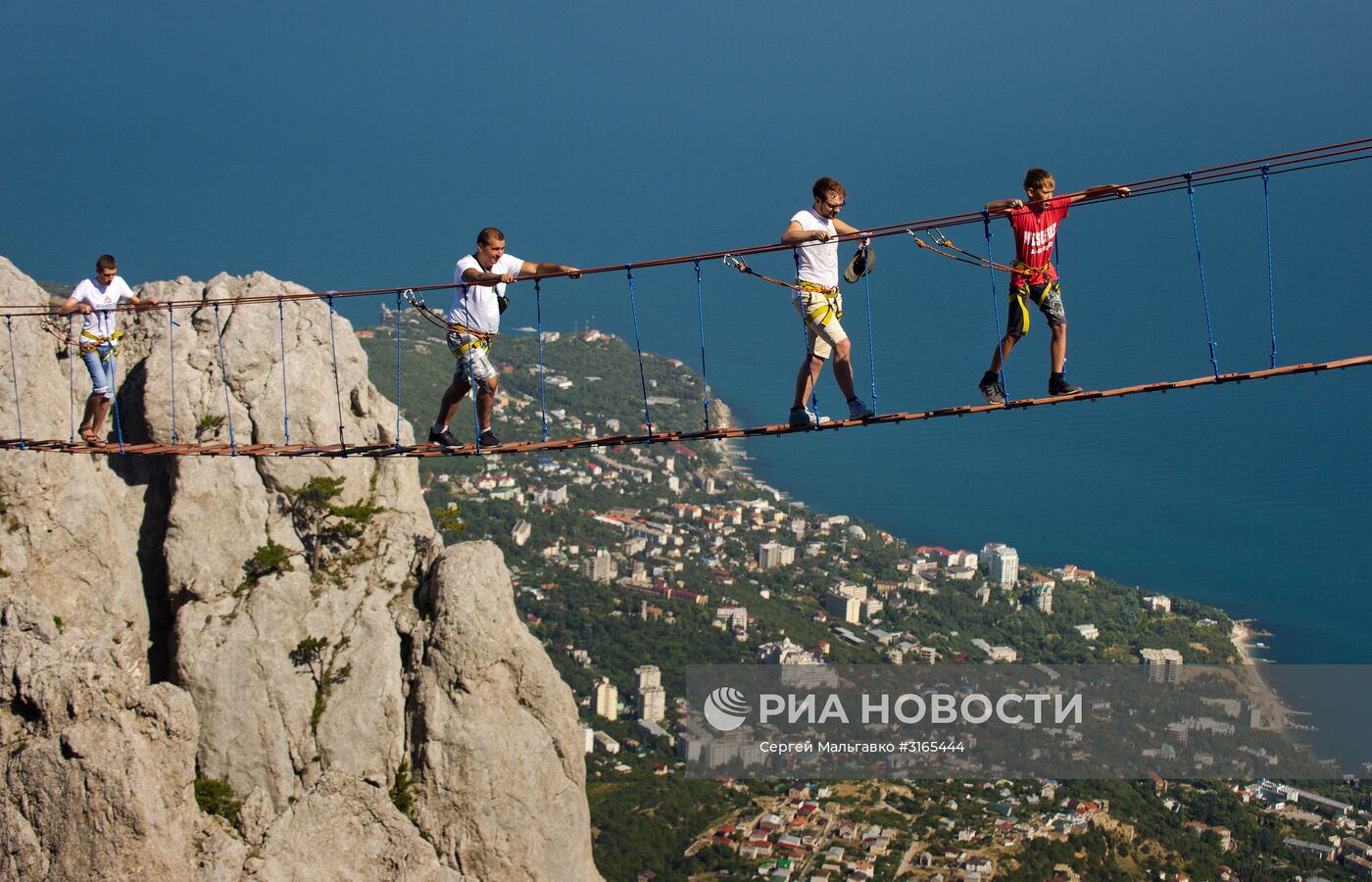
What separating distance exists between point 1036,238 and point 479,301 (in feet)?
14.9

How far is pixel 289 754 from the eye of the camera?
60.6 feet

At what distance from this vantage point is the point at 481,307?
40.5 feet

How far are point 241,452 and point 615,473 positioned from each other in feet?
152

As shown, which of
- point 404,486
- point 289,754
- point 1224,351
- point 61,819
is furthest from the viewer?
point 1224,351

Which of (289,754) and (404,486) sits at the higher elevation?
(404,486)

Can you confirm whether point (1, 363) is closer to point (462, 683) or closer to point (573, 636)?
point (462, 683)

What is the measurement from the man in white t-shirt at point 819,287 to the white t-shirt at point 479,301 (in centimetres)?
244

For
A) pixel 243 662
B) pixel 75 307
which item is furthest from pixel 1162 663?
pixel 75 307

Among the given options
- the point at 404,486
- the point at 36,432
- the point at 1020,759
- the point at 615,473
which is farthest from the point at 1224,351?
the point at 36,432

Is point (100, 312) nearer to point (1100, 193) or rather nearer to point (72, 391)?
point (72, 391)

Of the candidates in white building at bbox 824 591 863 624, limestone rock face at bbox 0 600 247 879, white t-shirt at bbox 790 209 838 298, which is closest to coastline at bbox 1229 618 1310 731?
white building at bbox 824 591 863 624

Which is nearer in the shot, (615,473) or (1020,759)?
(1020,759)

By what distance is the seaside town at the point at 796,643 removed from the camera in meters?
29.8

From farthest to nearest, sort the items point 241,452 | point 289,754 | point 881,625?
point 881,625, point 289,754, point 241,452
